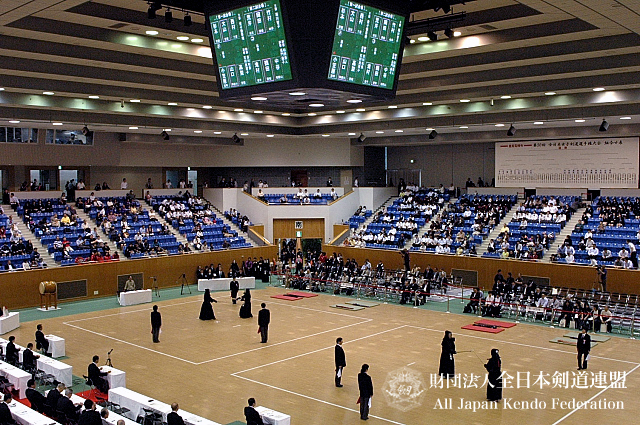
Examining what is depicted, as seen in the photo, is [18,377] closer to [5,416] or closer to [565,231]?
[5,416]

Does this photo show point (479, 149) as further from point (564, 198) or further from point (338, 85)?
point (338, 85)

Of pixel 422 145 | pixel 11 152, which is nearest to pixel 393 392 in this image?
pixel 11 152

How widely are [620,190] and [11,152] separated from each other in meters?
34.2

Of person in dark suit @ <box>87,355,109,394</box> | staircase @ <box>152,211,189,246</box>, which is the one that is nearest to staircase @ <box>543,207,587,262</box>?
staircase @ <box>152,211,189,246</box>

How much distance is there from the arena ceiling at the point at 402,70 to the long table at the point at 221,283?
843cm

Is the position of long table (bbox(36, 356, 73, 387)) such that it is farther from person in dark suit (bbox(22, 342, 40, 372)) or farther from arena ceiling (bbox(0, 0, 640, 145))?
arena ceiling (bbox(0, 0, 640, 145))

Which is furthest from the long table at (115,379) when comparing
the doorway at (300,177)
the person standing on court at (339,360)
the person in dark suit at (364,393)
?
the doorway at (300,177)

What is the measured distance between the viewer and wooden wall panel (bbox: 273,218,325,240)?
43719 millimetres

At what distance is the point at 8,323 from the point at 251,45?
16418mm

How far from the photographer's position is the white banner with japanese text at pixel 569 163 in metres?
36.4

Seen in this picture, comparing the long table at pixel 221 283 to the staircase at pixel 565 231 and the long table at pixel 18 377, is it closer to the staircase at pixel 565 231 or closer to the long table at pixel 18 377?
the staircase at pixel 565 231

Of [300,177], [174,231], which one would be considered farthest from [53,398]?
[300,177]

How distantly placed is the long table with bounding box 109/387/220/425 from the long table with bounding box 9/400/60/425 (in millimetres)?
1784

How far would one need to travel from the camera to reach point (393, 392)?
17.2 m
